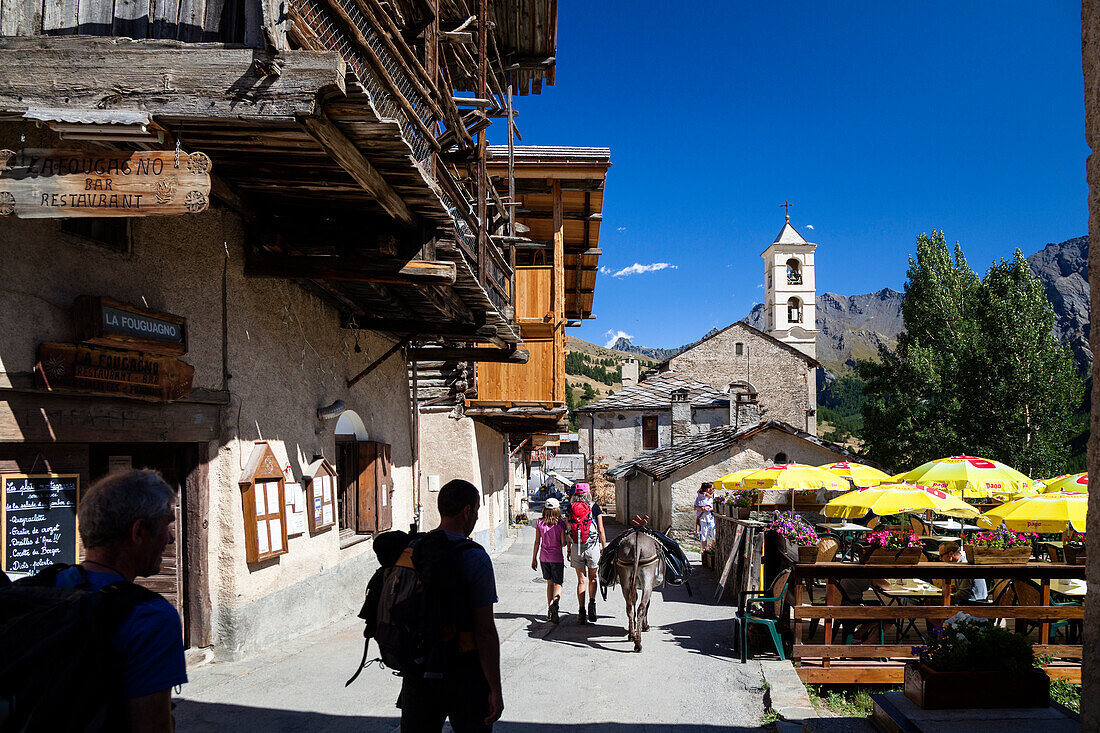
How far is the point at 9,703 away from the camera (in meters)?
1.86

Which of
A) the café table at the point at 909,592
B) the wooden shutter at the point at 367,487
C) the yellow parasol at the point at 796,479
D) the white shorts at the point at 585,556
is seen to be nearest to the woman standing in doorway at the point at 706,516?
the yellow parasol at the point at 796,479

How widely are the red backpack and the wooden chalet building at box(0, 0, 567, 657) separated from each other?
2.64 meters

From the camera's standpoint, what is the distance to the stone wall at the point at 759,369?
46062 millimetres

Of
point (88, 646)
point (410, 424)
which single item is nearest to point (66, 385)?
point (88, 646)

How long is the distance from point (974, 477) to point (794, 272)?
4419 cm

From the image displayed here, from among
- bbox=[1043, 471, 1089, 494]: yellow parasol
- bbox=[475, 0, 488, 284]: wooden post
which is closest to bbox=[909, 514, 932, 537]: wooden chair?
bbox=[1043, 471, 1089, 494]: yellow parasol

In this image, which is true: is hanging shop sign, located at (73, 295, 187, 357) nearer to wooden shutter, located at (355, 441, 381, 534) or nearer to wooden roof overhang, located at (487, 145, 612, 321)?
wooden shutter, located at (355, 441, 381, 534)

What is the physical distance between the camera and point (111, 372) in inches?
202

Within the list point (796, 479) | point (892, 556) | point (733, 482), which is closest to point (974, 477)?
point (796, 479)

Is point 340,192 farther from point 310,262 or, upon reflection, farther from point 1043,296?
point 1043,296

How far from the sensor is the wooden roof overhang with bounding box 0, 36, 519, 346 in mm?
4293

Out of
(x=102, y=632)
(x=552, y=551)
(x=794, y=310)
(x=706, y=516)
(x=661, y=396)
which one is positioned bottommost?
(x=706, y=516)

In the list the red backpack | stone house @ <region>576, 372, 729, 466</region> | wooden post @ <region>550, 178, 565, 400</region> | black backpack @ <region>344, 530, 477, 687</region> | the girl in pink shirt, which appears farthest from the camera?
stone house @ <region>576, 372, 729, 466</region>

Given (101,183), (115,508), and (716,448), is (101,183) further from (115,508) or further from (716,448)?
(716,448)
